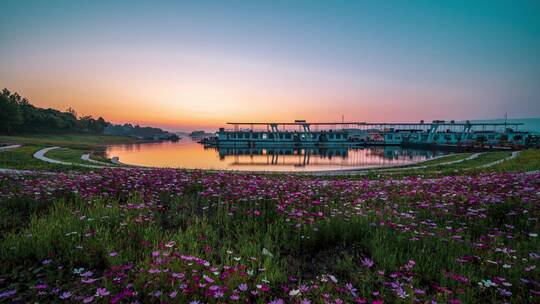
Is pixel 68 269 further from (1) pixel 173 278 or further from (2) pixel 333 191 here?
(2) pixel 333 191

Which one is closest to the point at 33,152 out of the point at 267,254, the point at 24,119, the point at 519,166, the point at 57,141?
the point at 267,254

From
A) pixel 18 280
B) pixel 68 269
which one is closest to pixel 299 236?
pixel 68 269

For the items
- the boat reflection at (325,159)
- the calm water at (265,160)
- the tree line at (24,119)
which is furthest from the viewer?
the tree line at (24,119)

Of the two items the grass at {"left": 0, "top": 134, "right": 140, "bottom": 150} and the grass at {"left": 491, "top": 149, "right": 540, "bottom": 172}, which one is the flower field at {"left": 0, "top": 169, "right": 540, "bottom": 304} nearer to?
the grass at {"left": 491, "top": 149, "right": 540, "bottom": 172}

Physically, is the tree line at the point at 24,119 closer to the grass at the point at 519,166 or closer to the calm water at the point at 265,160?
Result: the calm water at the point at 265,160

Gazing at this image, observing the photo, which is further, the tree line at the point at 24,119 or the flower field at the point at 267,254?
the tree line at the point at 24,119

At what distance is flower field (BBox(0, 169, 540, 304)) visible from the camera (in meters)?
3.05

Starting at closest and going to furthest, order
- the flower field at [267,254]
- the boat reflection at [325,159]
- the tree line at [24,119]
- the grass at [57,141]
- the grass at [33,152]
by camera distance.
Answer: the flower field at [267,254], the grass at [33,152], the grass at [57,141], the boat reflection at [325,159], the tree line at [24,119]

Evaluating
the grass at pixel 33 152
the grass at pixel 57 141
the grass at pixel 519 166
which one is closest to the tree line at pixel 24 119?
the grass at pixel 57 141

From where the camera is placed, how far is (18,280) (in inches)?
135

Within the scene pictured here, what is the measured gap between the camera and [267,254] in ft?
13.0

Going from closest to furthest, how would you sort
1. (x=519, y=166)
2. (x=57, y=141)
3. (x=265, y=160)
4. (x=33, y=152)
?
(x=519, y=166) < (x=33, y=152) < (x=265, y=160) < (x=57, y=141)

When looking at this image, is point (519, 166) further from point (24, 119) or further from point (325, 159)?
point (24, 119)

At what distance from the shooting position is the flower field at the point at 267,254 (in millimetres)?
3047
